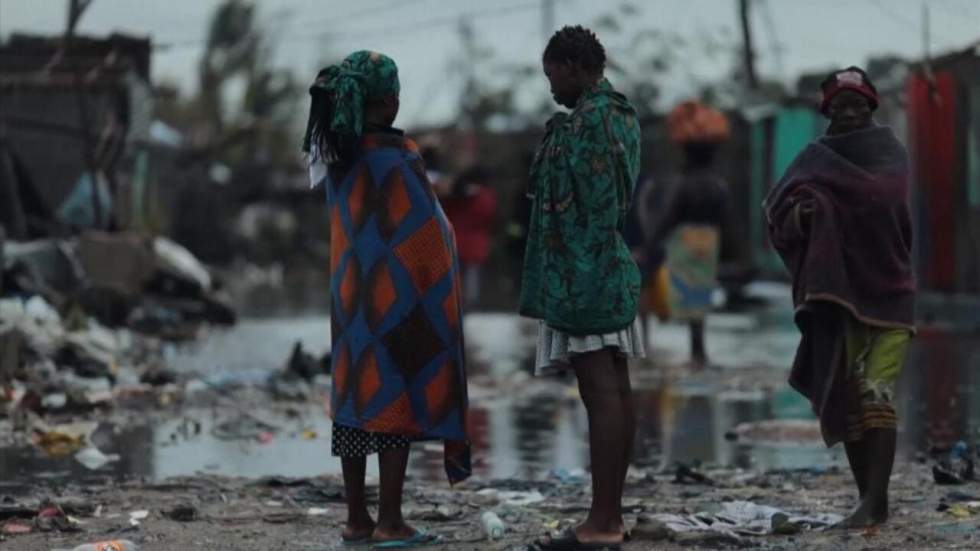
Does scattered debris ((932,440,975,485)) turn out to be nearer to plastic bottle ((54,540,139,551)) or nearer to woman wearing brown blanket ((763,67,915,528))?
woman wearing brown blanket ((763,67,915,528))

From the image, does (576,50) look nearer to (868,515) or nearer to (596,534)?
(596,534)

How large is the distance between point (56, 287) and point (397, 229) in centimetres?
1298

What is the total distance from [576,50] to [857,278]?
1.28m

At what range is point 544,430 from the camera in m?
11.1

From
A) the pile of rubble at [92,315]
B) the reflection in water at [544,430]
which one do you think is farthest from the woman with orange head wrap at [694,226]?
the pile of rubble at [92,315]

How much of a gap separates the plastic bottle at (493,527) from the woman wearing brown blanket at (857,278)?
1.17 meters

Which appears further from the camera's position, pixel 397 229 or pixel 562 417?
pixel 562 417

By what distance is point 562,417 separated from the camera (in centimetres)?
1182

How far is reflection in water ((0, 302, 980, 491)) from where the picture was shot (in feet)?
30.8

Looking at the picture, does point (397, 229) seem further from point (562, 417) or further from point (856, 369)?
point (562, 417)

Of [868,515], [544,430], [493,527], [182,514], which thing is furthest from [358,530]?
[544,430]

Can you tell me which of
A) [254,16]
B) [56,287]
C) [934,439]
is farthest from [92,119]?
[254,16]

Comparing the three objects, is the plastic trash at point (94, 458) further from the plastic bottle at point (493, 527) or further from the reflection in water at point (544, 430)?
the plastic bottle at point (493, 527)

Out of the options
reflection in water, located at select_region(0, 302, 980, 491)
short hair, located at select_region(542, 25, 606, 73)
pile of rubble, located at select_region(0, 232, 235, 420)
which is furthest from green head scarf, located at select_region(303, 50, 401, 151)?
pile of rubble, located at select_region(0, 232, 235, 420)
